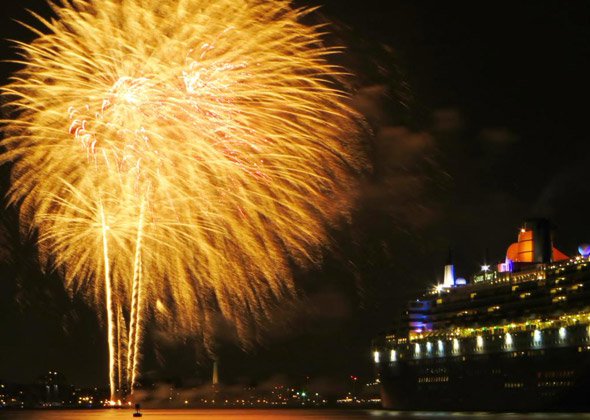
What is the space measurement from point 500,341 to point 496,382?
12.4 feet

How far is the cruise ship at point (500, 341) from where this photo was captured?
224ft

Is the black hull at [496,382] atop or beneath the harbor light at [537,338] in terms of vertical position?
beneath

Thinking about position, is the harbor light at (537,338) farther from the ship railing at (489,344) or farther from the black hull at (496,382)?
the black hull at (496,382)

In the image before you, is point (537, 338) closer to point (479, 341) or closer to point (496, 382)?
point (496, 382)

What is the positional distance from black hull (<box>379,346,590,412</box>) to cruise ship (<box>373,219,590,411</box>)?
0.07 m

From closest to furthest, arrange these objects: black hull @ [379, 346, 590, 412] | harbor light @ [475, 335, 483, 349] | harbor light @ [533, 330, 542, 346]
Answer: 1. black hull @ [379, 346, 590, 412]
2. harbor light @ [533, 330, 542, 346]
3. harbor light @ [475, 335, 483, 349]

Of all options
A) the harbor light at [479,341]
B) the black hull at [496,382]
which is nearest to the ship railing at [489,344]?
A: the harbor light at [479,341]

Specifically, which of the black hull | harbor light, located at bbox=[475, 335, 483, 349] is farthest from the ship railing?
the black hull

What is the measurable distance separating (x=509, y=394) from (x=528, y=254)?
716 inches

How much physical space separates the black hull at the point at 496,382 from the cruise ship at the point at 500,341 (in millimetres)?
75

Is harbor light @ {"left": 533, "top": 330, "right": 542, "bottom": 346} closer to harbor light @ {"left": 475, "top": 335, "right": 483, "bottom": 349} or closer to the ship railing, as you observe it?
the ship railing

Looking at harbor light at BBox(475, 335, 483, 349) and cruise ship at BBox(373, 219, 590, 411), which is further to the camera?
harbor light at BBox(475, 335, 483, 349)

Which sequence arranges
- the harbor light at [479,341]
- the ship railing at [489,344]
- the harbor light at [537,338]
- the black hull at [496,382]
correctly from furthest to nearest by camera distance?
the harbor light at [479,341] → the harbor light at [537,338] → the ship railing at [489,344] → the black hull at [496,382]

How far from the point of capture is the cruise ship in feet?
224
